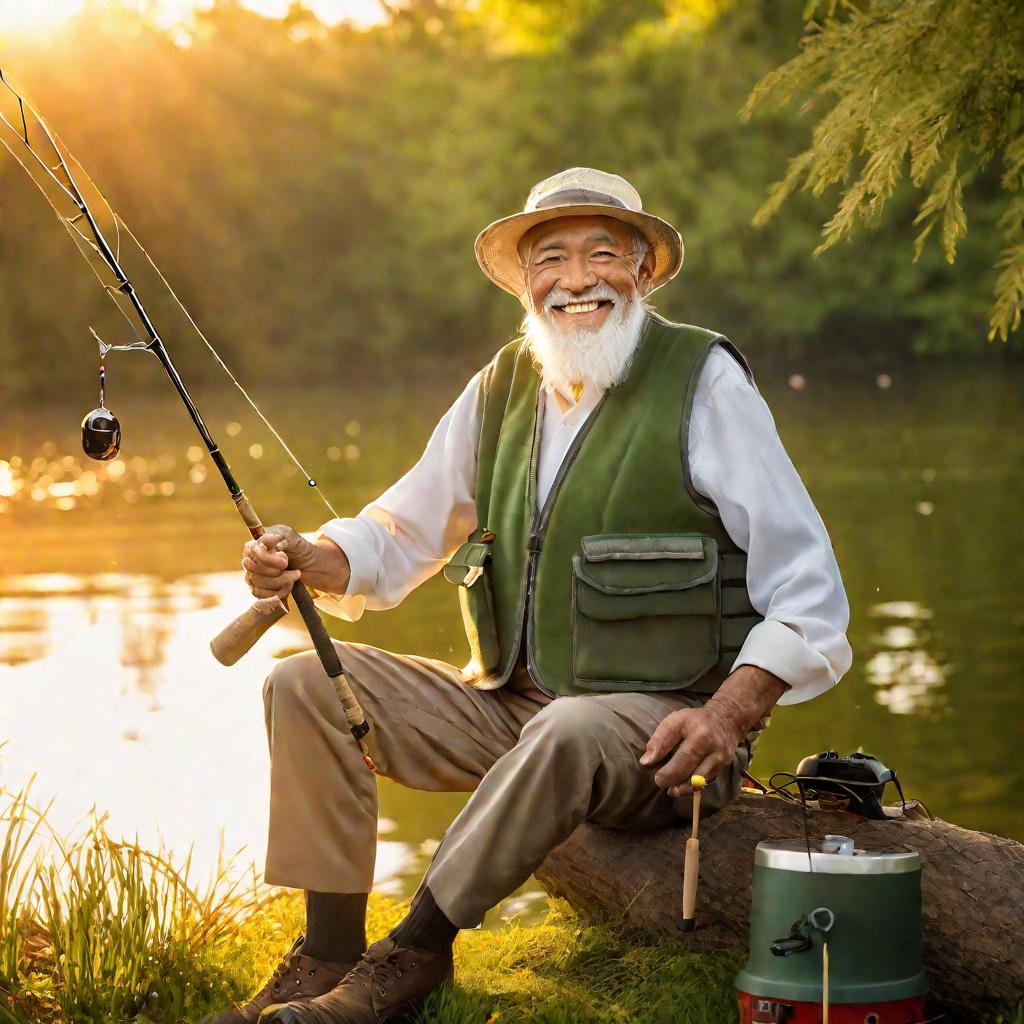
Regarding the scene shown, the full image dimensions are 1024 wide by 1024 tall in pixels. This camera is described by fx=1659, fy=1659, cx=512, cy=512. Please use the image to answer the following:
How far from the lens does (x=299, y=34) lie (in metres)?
50.7

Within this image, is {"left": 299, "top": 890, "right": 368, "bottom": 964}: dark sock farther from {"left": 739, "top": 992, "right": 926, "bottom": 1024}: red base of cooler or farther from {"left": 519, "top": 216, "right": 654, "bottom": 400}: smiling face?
{"left": 519, "top": 216, "right": 654, "bottom": 400}: smiling face

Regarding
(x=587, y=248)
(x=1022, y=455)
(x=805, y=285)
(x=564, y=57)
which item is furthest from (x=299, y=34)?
(x=587, y=248)

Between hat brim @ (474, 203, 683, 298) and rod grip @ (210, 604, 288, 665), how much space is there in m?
0.86

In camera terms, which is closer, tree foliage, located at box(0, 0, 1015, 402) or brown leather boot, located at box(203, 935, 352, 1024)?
brown leather boot, located at box(203, 935, 352, 1024)

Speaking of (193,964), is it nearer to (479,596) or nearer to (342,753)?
(342,753)

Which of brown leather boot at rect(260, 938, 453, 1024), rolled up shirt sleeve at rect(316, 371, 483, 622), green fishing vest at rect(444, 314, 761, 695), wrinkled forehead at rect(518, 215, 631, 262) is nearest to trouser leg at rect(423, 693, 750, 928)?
brown leather boot at rect(260, 938, 453, 1024)

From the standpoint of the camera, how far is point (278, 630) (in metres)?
8.65

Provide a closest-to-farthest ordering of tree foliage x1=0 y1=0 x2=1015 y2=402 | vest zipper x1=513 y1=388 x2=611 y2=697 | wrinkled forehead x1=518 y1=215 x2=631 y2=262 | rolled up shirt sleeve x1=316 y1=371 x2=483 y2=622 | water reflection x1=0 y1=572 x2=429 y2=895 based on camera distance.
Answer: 1. vest zipper x1=513 y1=388 x2=611 y2=697
2. wrinkled forehead x1=518 y1=215 x2=631 y2=262
3. rolled up shirt sleeve x1=316 y1=371 x2=483 y2=622
4. water reflection x1=0 y1=572 x2=429 y2=895
5. tree foliage x1=0 y1=0 x2=1015 y2=402

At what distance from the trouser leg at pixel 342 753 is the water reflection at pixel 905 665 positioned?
3.87 metres

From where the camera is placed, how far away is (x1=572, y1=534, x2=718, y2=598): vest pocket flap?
3107 millimetres

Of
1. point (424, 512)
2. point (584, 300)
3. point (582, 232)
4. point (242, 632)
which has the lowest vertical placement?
point (242, 632)

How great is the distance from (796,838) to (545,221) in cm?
134

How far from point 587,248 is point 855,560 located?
284 inches

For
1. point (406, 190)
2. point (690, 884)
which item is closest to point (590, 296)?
point (690, 884)
